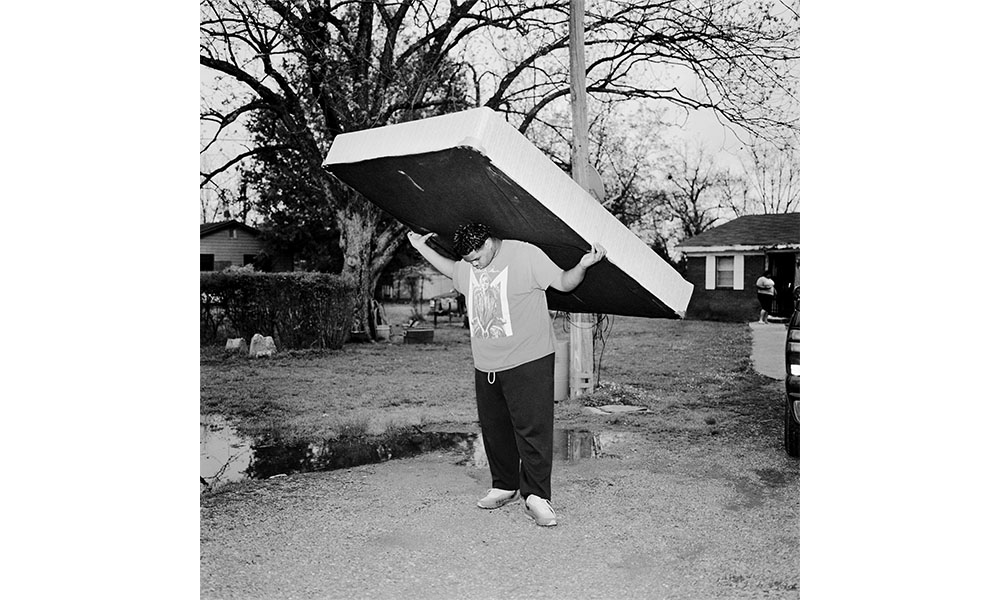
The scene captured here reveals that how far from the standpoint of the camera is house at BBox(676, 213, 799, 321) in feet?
30.9

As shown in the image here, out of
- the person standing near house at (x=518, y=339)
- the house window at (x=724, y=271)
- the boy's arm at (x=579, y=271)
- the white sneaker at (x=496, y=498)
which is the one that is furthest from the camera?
the house window at (x=724, y=271)

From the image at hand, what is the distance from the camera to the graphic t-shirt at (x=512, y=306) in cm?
347

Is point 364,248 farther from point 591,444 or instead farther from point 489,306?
point 489,306

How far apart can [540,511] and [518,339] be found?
0.73m

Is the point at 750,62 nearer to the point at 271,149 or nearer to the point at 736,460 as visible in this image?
the point at 736,460

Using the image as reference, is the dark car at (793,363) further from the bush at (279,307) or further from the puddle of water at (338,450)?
the bush at (279,307)

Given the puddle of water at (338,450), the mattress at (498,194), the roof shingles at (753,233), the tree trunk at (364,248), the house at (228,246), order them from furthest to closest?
the tree trunk at (364,248)
the house at (228,246)
the roof shingles at (753,233)
the puddle of water at (338,450)
the mattress at (498,194)

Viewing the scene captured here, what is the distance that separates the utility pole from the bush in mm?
3829

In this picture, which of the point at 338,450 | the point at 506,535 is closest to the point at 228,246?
the point at 338,450

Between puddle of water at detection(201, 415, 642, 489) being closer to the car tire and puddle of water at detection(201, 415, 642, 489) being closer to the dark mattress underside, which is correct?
the car tire

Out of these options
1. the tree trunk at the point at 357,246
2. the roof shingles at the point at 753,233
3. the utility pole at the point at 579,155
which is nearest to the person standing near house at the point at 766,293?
the roof shingles at the point at 753,233

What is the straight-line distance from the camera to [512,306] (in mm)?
3516

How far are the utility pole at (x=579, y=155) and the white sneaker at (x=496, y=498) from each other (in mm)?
3261
